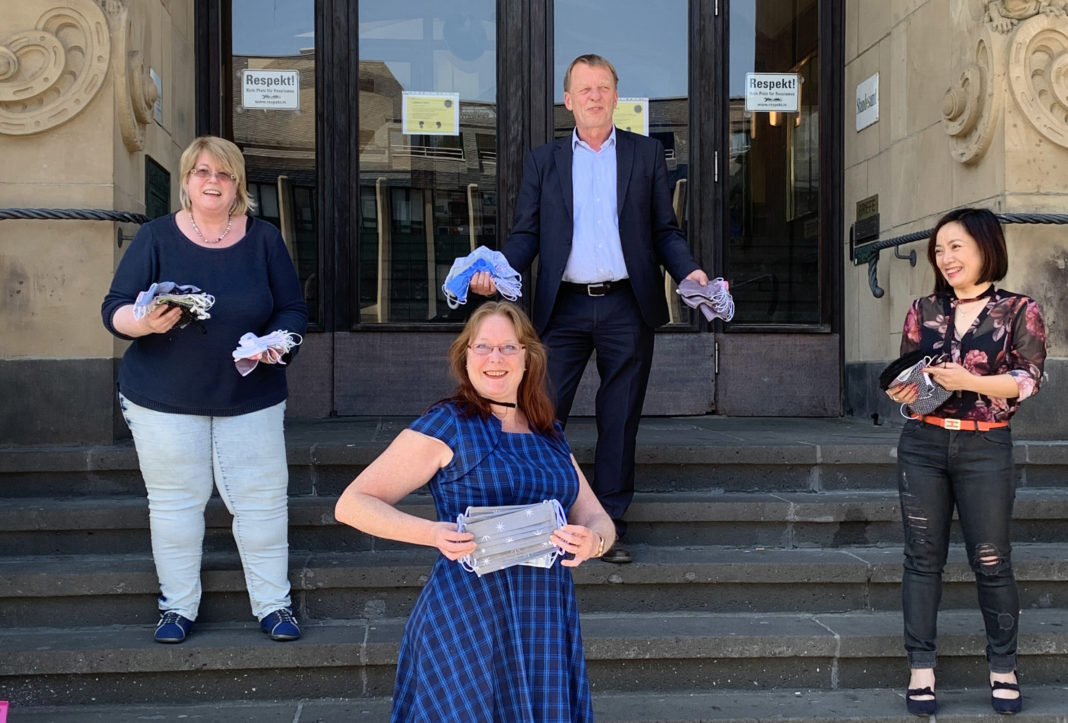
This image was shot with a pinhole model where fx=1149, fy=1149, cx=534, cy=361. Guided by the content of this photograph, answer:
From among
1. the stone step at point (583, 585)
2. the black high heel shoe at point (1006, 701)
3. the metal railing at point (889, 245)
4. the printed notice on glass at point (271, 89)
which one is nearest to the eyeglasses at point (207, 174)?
the stone step at point (583, 585)

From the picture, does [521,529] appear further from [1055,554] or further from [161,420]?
[1055,554]

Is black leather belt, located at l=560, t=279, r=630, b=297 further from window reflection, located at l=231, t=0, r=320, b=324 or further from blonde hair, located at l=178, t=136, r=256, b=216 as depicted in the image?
window reflection, located at l=231, t=0, r=320, b=324

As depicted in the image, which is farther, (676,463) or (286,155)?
(286,155)

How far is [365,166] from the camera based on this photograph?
640cm

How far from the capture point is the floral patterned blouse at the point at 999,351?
368 cm

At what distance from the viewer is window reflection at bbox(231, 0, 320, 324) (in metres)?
6.36

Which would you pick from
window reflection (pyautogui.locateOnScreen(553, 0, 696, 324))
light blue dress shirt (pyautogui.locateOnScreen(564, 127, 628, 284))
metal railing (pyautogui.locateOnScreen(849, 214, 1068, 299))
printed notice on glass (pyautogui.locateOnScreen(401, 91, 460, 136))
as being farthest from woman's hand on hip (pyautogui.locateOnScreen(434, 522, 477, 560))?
printed notice on glass (pyautogui.locateOnScreen(401, 91, 460, 136))

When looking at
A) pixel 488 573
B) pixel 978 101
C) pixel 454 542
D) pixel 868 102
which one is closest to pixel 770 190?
pixel 868 102

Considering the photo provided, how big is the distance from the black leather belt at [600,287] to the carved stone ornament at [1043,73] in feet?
6.92

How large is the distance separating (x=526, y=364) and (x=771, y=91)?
4261mm

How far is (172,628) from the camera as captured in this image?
402cm

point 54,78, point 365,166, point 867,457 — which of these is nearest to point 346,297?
point 365,166

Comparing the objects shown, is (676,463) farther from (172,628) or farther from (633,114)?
(633,114)

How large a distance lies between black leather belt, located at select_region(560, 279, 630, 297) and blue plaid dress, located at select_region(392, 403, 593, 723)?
5.95 feet
